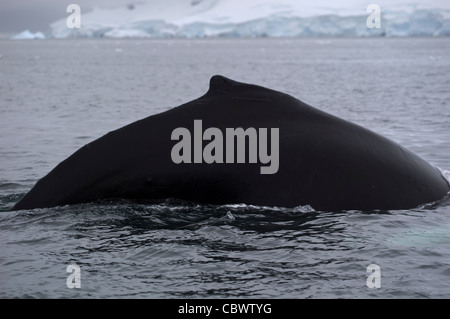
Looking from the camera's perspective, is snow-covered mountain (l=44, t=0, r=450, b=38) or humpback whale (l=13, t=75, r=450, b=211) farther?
snow-covered mountain (l=44, t=0, r=450, b=38)

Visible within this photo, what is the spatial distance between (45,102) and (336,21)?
11590cm

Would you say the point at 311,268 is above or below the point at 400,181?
below

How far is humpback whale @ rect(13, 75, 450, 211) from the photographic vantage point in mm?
7262

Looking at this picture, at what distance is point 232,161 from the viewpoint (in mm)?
7449

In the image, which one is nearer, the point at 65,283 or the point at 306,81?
the point at 65,283

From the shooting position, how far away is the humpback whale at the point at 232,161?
7.26 m

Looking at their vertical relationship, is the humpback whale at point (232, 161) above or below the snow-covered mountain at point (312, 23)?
below

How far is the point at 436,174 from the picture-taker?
8656 millimetres

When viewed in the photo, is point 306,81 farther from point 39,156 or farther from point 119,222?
point 119,222

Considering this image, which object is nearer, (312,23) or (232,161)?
(232,161)

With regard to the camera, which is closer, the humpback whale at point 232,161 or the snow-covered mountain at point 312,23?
the humpback whale at point 232,161

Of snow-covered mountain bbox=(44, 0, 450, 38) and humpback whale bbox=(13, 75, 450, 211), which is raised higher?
snow-covered mountain bbox=(44, 0, 450, 38)
